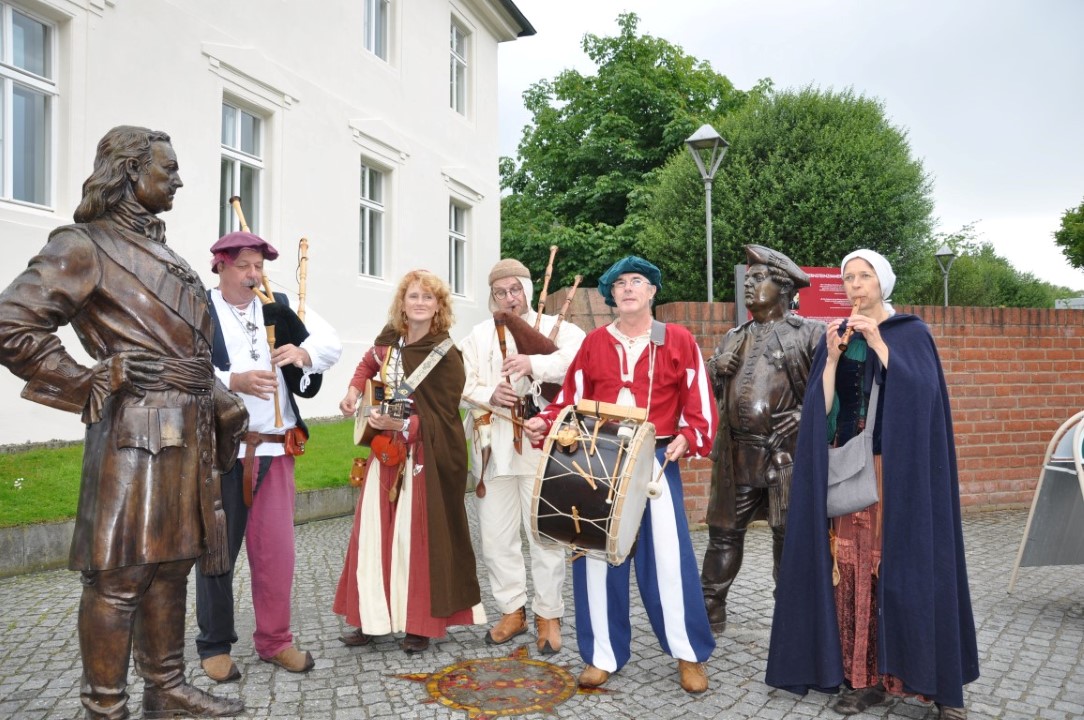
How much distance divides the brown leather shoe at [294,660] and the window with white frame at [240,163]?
7.94 metres

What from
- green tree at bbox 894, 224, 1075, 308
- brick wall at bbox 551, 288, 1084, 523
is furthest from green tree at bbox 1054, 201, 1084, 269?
brick wall at bbox 551, 288, 1084, 523

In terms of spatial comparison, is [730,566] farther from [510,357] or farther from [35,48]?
[35,48]

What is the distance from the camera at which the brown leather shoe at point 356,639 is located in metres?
4.47

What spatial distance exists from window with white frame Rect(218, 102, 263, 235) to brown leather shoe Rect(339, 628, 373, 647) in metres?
7.71

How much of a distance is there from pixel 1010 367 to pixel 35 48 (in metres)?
10.7

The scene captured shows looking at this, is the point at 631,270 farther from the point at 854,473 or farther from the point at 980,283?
the point at 980,283

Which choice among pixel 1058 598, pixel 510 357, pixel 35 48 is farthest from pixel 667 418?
pixel 35 48

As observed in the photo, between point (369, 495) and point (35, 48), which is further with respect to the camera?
point (35, 48)

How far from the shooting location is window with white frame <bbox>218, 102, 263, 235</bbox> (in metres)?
11.1

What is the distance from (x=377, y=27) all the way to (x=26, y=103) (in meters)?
7.60

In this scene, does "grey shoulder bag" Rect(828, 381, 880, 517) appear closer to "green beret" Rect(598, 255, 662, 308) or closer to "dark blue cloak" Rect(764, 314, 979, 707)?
"dark blue cloak" Rect(764, 314, 979, 707)

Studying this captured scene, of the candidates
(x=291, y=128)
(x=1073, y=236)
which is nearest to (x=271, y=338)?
(x=291, y=128)

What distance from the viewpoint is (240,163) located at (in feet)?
37.3

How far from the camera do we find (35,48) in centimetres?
842
